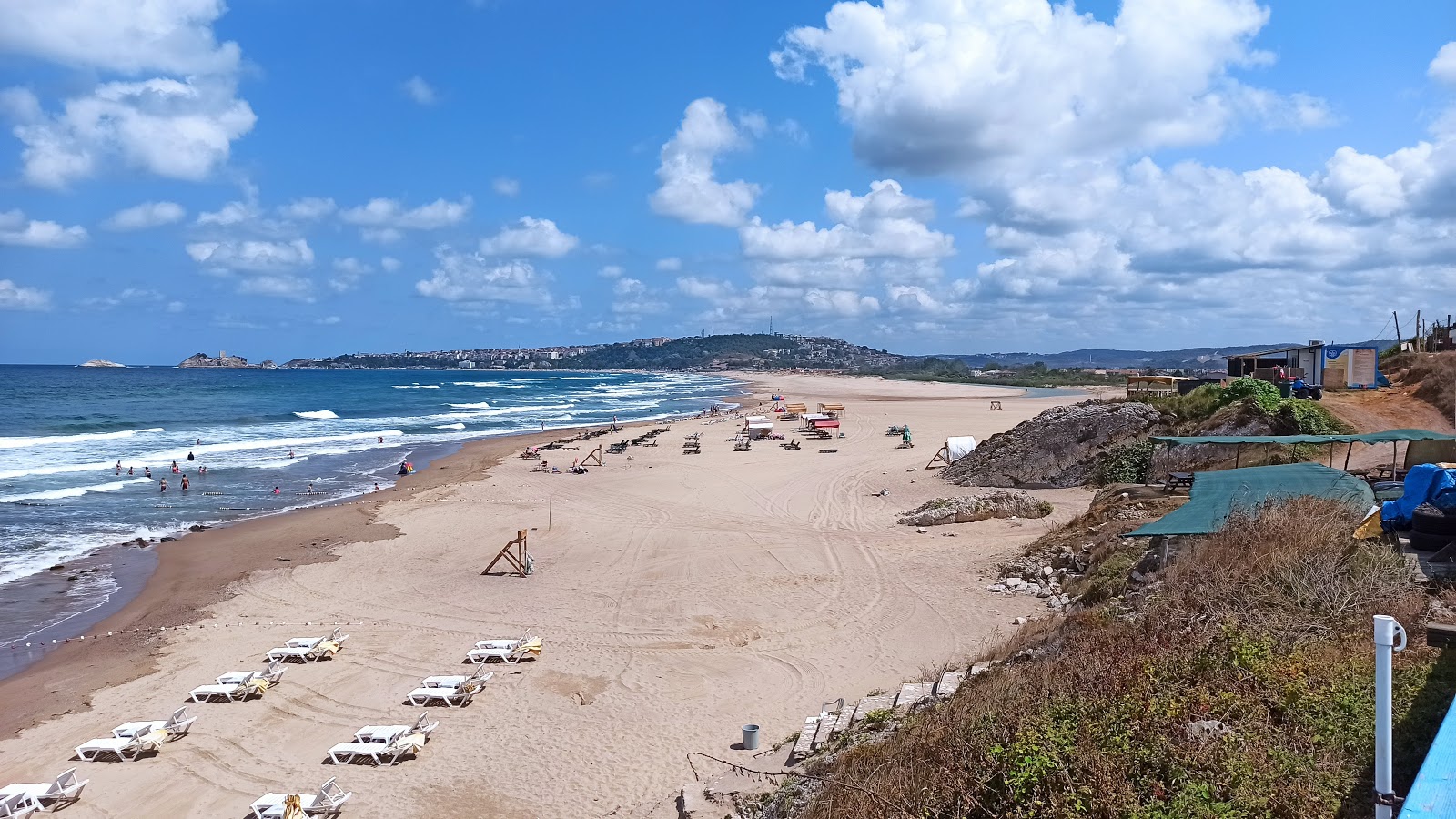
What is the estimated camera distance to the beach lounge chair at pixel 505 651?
41.4 feet

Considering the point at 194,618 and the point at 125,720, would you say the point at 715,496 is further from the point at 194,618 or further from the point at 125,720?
the point at 125,720

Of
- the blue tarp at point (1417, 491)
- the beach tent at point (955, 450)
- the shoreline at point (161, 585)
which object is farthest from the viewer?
the beach tent at point (955, 450)

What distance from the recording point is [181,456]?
38.2 m

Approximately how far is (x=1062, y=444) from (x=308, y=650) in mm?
19636

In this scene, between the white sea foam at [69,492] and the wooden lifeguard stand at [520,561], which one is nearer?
the wooden lifeguard stand at [520,561]

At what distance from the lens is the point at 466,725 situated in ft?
34.7

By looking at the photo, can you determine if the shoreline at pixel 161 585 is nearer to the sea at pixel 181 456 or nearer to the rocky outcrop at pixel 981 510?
the sea at pixel 181 456

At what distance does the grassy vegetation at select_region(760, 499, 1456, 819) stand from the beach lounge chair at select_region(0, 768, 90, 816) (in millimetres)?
7678

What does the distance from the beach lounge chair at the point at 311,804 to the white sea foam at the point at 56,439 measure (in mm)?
45340

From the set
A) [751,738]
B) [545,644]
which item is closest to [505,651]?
[545,644]

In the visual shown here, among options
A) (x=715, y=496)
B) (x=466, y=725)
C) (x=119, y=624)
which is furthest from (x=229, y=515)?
(x=466, y=725)

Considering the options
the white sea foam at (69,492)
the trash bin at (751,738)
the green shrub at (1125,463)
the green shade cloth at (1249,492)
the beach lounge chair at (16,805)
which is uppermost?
the green shade cloth at (1249,492)

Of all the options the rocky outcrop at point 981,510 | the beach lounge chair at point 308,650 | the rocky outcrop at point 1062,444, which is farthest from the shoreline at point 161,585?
the rocky outcrop at point 1062,444

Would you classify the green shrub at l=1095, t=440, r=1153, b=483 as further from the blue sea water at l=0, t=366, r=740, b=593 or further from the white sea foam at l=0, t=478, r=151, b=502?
the white sea foam at l=0, t=478, r=151, b=502
